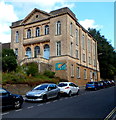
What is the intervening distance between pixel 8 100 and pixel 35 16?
30518 mm

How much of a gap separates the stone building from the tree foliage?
1519cm

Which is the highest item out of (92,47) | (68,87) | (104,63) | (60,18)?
(60,18)

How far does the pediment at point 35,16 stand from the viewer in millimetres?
36938

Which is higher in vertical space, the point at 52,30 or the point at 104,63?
the point at 52,30

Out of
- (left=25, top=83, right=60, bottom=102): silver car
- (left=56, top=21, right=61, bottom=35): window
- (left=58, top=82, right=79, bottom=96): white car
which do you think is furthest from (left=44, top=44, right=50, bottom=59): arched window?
(left=25, top=83, right=60, bottom=102): silver car

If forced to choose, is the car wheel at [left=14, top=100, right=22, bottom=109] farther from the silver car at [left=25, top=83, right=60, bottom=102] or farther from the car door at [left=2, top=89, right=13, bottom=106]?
the silver car at [left=25, top=83, right=60, bottom=102]

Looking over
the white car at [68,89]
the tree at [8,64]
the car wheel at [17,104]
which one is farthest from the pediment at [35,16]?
the car wheel at [17,104]

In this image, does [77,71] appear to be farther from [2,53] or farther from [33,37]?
[2,53]

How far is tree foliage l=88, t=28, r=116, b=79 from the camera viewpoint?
56469mm

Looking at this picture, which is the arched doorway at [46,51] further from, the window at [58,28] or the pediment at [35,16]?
the pediment at [35,16]

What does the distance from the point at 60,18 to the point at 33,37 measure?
7450 mm

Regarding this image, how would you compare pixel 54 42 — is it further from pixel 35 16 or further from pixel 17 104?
pixel 17 104

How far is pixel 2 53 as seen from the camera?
25391mm

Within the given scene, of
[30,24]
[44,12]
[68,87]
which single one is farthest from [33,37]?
[68,87]
